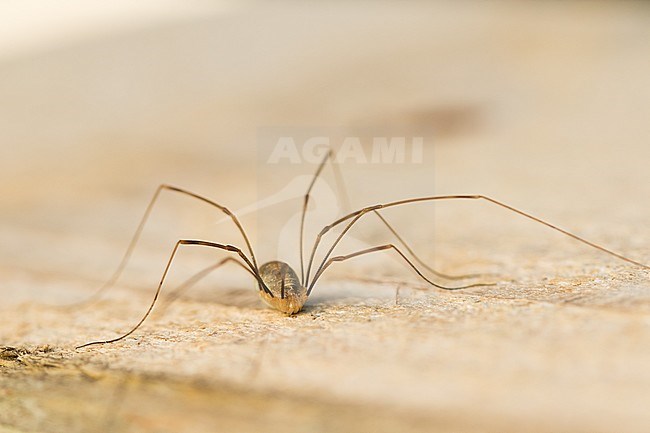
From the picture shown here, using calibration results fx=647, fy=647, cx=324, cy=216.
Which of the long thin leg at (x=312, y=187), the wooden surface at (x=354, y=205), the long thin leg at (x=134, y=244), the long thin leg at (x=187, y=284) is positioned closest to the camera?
the wooden surface at (x=354, y=205)

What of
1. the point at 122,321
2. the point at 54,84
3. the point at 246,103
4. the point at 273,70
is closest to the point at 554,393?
the point at 122,321

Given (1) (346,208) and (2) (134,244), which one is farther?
Answer: (1) (346,208)

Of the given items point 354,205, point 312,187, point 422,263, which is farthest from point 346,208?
point 422,263

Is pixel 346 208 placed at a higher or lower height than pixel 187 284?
higher

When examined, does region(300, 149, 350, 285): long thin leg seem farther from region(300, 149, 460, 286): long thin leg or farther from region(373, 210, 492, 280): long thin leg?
region(373, 210, 492, 280): long thin leg

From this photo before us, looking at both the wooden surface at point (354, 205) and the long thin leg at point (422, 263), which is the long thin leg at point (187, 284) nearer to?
the wooden surface at point (354, 205)

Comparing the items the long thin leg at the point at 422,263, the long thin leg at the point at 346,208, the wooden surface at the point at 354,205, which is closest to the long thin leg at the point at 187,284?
the wooden surface at the point at 354,205

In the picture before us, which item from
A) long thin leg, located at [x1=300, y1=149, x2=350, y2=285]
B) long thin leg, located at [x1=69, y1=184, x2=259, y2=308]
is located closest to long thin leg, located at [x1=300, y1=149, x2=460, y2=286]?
long thin leg, located at [x1=300, y1=149, x2=350, y2=285]

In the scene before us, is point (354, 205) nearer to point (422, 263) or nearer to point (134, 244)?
point (422, 263)

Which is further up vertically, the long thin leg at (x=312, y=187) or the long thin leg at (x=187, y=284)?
the long thin leg at (x=312, y=187)
